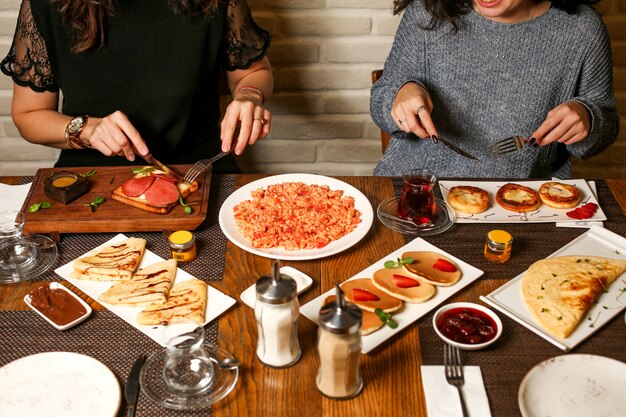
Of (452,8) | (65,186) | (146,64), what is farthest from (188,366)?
(452,8)

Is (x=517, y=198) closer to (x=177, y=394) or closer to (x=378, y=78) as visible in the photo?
(x=378, y=78)

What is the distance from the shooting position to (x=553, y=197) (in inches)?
71.8

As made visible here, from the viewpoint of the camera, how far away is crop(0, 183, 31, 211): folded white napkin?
183 centimetres

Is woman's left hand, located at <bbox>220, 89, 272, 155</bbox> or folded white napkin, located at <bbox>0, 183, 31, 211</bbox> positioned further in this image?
woman's left hand, located at <bbox>220, 89, 272, 155</bbox>

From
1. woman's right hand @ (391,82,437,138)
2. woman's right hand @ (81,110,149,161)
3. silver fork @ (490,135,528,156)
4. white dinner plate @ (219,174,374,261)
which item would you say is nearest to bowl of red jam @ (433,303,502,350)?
white dinner plate @ (219,174,374,261)

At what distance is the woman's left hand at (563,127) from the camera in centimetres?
195

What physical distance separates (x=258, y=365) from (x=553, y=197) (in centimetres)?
104

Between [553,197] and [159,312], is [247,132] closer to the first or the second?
[159,312]

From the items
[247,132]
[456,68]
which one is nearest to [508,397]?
[247,132]

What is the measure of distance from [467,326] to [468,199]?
559 mm

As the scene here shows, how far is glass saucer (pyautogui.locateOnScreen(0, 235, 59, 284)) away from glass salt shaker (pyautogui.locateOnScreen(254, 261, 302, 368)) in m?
0.65

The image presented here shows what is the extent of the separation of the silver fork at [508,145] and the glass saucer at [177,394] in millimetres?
1216

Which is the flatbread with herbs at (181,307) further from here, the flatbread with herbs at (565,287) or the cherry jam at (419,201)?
the flatbread with herbs at (565,287)

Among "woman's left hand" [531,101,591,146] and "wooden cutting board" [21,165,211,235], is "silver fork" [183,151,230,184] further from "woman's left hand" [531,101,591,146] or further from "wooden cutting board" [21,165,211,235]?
"woman's left hand" [531,101,591,146]
